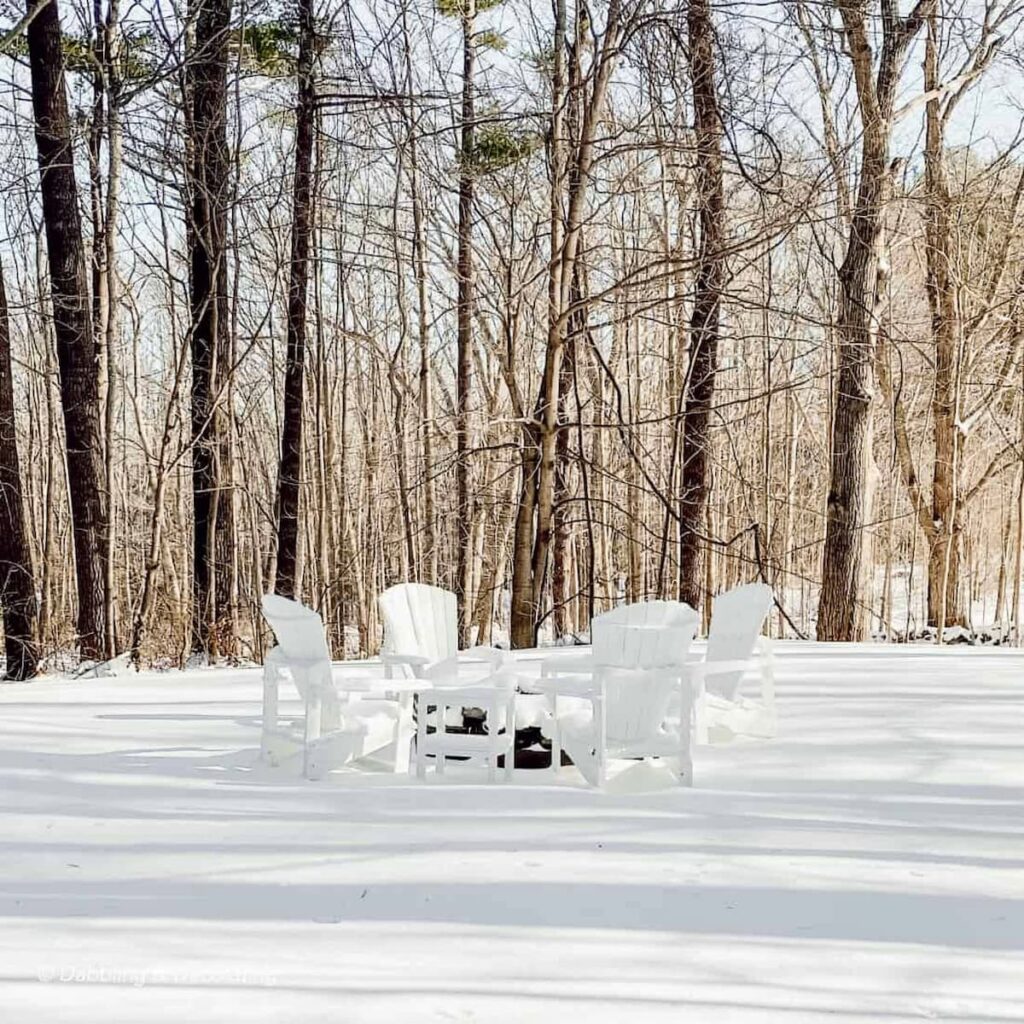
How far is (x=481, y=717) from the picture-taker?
19.1 feet

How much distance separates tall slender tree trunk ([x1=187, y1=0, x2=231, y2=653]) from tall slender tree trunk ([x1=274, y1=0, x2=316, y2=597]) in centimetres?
65

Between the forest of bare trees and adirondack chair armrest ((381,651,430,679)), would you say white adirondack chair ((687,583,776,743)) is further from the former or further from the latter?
the forest of bare trees

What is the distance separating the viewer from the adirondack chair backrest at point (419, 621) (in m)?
6.02

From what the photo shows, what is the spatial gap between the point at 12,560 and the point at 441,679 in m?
5.65

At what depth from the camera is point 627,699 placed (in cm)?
525

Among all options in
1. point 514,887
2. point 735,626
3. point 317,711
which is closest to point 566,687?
point 317,711

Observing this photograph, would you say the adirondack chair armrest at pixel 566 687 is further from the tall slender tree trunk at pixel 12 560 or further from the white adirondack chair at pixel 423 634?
the tall slender tree trunk at pixel 12 560

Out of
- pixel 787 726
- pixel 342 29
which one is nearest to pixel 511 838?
pixel 787 726

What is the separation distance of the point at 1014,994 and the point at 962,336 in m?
12.6

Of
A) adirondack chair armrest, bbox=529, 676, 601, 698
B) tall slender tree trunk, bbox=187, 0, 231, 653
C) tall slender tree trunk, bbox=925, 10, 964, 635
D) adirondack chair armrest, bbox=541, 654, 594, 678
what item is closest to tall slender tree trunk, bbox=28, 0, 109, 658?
tall slender tree trunk, bbox=187, 0, 231, 653

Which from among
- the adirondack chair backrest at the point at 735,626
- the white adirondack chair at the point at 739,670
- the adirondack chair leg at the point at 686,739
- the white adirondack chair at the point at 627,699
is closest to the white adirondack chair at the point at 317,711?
the white adirondack chair at the point at 627,699

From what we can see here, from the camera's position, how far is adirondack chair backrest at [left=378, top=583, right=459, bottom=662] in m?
6.02

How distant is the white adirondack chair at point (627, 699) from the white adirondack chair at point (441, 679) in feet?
0.83

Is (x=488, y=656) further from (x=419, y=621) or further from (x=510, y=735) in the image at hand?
(x=510, y=735)
